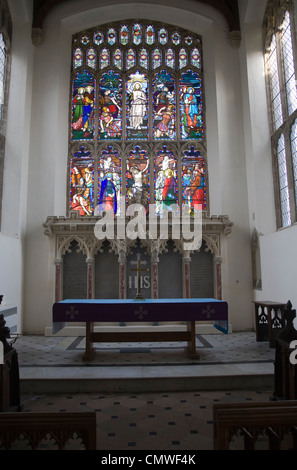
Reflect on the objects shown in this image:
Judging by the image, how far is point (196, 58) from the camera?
1148cm

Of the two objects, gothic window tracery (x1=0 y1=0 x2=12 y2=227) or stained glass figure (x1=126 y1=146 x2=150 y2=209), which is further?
stained glass figure (x1=126 y1=146 x2=150 y2=209)

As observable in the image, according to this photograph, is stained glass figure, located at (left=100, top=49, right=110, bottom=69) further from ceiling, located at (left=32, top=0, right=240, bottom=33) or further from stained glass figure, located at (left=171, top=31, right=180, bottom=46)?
stained glass figure, located at (left=171, top=31, right=180, bottom=46)

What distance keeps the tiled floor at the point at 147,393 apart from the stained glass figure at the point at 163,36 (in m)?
9.66

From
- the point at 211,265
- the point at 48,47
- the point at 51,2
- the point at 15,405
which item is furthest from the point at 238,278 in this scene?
the point at 51,2

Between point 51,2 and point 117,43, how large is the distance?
228cm

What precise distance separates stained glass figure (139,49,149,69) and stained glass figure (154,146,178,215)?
299 cm

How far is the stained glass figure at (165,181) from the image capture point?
34.8 feet

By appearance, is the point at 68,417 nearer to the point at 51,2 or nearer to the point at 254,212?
the point at 254,212

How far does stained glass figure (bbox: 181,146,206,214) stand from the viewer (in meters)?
10.6

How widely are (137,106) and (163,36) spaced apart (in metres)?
2.68

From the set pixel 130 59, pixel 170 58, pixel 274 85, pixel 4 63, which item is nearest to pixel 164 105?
pixel 170 58

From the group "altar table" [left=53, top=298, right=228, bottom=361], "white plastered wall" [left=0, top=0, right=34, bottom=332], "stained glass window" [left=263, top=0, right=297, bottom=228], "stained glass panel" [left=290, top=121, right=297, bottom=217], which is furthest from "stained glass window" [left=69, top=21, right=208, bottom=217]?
"altar table" [left=53, top=298, right=228, bottom=361]

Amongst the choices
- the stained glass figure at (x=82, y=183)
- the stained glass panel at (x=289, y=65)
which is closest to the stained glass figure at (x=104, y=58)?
the stained glass figure at (x=82, y=183)

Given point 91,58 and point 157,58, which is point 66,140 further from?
point 157,58
